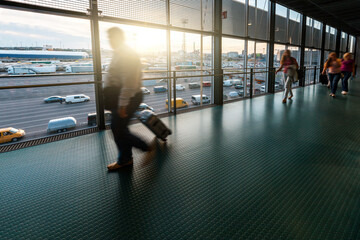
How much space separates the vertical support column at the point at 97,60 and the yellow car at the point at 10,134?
1192 millimetres

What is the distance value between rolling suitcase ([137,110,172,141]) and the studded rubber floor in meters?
0.18

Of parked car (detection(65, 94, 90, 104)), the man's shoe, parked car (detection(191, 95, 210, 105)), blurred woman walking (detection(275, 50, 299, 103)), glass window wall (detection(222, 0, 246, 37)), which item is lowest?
the man's shoe

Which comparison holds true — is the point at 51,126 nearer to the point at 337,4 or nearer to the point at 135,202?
the point at 135,202

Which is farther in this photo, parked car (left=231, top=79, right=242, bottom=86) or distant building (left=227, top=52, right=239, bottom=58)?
parked car (left=231, top=79, right=242, bottom=86)

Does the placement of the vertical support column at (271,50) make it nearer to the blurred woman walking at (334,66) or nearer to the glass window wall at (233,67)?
the glass window wall at (233,67)

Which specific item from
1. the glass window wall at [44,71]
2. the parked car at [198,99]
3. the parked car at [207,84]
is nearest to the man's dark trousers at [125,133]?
the glass window wall at [44,71]

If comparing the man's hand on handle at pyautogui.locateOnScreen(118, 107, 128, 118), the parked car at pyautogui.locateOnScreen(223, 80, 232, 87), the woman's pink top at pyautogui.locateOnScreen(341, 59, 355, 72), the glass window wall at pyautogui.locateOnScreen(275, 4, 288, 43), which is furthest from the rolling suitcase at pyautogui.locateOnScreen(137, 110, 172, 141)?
the glass window wall at pyautogui.locateOnScreen(275, 4, 288, 43)

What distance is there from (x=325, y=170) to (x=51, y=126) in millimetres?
3942

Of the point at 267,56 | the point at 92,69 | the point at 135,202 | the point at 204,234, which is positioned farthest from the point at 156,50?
the point at 267,56

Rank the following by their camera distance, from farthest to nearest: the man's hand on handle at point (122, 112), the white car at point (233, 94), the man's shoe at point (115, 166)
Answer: the white car at point (233, 94)
the man's shoe at point (115, 166)
the man's hand on handle at point (122, 112)

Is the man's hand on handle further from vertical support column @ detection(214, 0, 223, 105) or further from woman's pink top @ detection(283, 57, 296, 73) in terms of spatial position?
woman's pink top @ detection(283, 57, 296, 73)

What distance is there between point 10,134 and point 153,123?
6.94ft

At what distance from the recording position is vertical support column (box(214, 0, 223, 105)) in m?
6.32

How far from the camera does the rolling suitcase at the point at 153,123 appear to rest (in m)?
3.26
